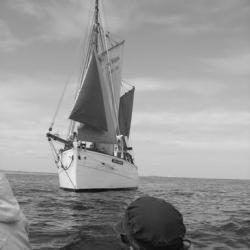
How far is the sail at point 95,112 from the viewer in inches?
1267

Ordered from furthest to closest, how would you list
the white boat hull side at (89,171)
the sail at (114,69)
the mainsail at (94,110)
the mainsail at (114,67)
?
the mainsail at (114,67) < the sail at (114,69) < the mainsail at (94,110) < the white boat hull side at (89,171)

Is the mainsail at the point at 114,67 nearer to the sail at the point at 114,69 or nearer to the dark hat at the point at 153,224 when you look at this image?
the sail at the point at 114,69

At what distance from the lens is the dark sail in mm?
31797

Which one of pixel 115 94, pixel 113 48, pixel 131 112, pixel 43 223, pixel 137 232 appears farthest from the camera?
pixel 131 112

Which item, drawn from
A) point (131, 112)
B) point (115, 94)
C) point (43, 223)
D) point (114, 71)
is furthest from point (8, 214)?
point (131, 112)

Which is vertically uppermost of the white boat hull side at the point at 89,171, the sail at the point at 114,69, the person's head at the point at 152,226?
the sail at the point at 114,69

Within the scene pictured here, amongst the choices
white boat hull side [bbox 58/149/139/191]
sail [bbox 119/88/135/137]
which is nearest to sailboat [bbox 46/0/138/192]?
white boat hull side [bbox 58/149/139/191]

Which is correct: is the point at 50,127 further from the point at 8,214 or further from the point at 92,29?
the point at 8,214

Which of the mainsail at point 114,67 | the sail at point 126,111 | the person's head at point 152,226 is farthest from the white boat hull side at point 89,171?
the person's head at point 152,226

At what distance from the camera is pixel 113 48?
44.5 metres

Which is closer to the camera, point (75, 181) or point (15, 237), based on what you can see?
point (15, 237)

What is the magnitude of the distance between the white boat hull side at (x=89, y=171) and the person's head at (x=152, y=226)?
28.1 m

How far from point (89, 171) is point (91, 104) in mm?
5893

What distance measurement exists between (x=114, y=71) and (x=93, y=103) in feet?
36.7
